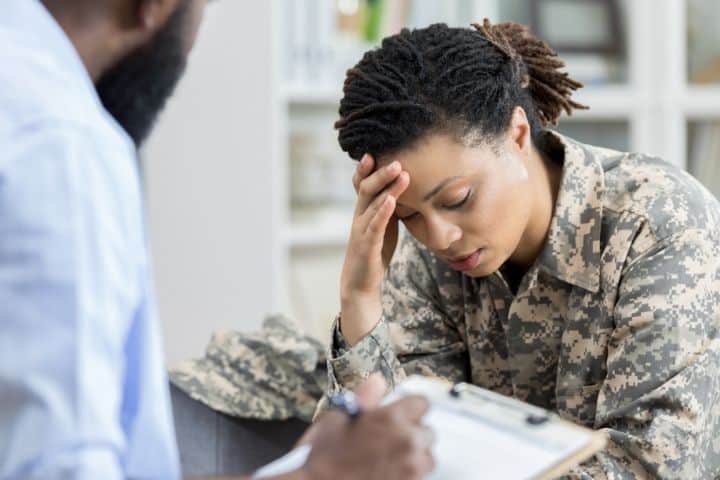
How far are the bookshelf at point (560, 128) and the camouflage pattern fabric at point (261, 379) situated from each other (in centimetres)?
98

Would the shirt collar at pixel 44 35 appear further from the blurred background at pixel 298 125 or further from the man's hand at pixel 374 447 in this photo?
the blurred background at pixel 298 125

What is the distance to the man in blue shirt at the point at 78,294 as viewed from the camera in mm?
761

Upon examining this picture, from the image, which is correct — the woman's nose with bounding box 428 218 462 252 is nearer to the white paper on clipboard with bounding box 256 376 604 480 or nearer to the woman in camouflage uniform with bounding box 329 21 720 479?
the woman in camouflage uniform with bounding box 329 21 720 479

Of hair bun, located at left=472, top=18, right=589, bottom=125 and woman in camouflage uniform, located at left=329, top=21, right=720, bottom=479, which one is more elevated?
hair bun, located at left=472, top=18, right=589, bottom=125

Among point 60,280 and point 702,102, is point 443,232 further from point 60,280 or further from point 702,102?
point 702,102

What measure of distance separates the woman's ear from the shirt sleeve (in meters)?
0.83

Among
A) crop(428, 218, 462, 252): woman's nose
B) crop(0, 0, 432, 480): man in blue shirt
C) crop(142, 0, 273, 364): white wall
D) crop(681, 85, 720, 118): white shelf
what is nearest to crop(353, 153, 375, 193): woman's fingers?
crop(428, 218, 462, 252): woman's nose

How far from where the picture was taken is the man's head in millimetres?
895

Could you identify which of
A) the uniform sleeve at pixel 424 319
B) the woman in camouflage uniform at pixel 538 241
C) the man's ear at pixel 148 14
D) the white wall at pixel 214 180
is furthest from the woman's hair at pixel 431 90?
the white wall at pixel 214 180

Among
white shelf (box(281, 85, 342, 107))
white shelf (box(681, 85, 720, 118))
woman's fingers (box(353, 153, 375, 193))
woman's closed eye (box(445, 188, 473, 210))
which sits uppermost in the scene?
woman's fingers (box(353, 153, 375, 193))

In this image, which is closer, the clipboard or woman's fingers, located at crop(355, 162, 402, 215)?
the clipboard

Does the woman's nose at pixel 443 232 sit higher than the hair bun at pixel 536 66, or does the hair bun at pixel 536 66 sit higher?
the hair bun at pixel 536 66

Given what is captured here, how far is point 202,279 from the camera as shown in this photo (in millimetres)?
2732

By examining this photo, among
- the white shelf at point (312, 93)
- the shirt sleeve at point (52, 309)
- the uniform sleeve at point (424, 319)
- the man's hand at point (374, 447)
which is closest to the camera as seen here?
the shirt sleeve at point (52, 309)
